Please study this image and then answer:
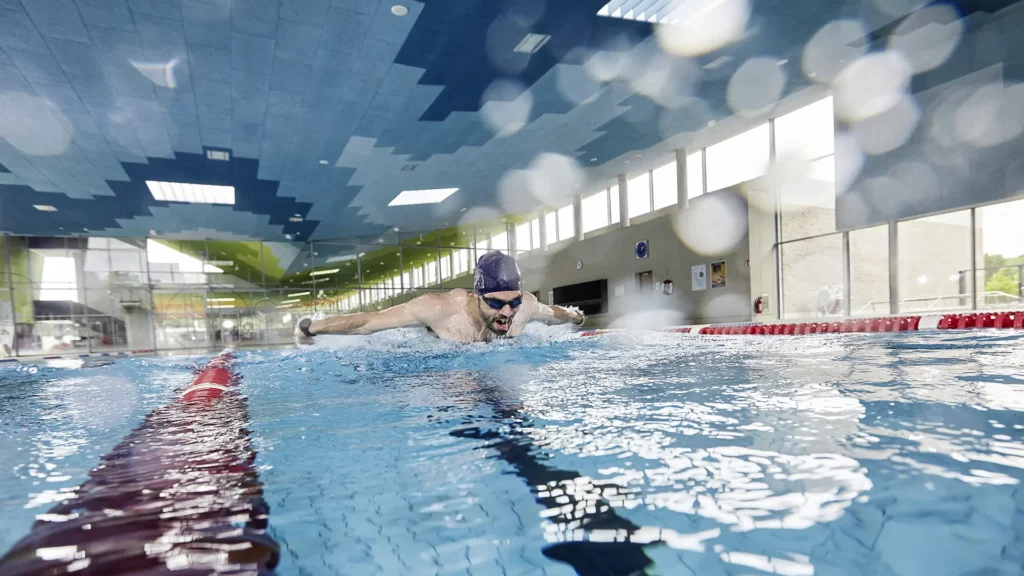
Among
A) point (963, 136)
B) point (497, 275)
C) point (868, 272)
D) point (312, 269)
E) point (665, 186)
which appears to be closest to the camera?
point (497, 275)

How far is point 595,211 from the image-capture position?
1723 cm

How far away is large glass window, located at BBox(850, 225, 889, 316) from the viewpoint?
43.9ft

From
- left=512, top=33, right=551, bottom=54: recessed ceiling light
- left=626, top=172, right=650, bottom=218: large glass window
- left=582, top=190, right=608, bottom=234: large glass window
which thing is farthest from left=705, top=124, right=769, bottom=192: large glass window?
left=512, top=33, right=551, bottom=54: recessed ceiling light

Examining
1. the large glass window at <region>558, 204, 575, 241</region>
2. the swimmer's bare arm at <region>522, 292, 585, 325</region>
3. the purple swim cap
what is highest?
the large glass window at <region>558, 204, 575, 241</region>

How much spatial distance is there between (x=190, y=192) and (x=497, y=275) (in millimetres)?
10802

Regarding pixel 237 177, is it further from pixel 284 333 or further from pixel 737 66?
pixel 737 66

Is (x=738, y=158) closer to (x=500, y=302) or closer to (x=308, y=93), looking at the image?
(x=308, y=93)

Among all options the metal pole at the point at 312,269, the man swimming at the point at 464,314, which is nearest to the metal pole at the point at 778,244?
the man swimming at the point at 464,314

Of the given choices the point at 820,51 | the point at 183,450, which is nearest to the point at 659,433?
the point at 183,450

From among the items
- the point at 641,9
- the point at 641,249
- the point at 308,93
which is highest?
the point at 641,9

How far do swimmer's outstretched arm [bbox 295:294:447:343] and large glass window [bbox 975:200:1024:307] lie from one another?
9.27m

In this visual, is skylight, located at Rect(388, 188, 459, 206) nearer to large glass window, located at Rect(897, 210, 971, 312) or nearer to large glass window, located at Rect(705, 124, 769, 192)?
large glass window, located at Rect(705, 124, 769, 192)

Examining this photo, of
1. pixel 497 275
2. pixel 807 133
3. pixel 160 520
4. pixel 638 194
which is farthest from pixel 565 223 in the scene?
pixel 160 520

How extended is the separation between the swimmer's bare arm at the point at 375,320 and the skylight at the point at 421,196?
28.4 feet
